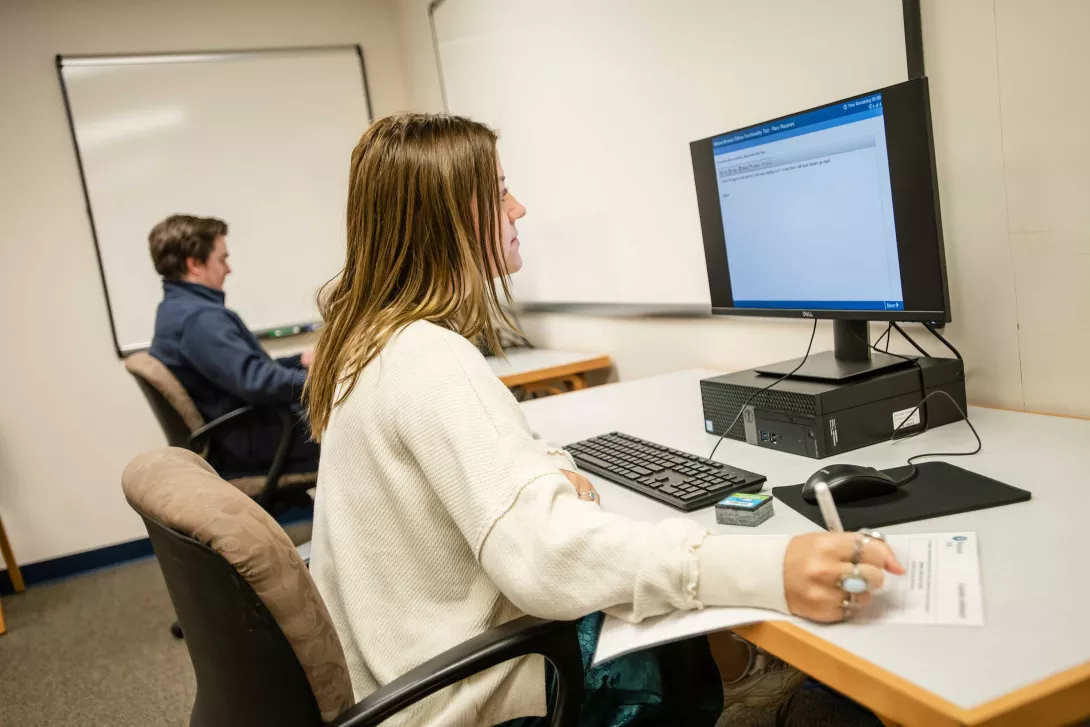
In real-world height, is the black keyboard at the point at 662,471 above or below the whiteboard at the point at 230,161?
below

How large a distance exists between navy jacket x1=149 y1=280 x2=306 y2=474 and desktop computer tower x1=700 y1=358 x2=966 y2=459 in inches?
59.5

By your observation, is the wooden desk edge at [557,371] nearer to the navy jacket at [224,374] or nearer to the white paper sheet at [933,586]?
the navy jacket at [224,374]

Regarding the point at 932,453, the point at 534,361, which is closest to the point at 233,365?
the point at 534,361

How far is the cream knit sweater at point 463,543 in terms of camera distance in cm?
82

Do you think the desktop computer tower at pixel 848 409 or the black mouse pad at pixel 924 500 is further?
the desktop computer tower at pixel 848 409

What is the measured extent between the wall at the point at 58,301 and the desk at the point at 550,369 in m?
1.85

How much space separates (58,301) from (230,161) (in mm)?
909

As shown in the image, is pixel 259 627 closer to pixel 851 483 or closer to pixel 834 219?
pixel 851 483

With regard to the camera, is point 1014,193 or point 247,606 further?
point 1014,193

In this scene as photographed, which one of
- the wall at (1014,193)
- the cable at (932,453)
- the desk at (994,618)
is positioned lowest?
the desk at (994,618)

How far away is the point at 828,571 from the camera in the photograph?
0.76 metres

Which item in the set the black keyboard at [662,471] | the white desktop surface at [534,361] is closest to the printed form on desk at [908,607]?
the black keyboard at [662,471]

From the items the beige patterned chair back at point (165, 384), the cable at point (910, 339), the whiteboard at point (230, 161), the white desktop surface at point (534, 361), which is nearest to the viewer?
the cable at point (910, 339)

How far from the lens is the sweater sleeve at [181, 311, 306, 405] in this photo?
246 centimetres
